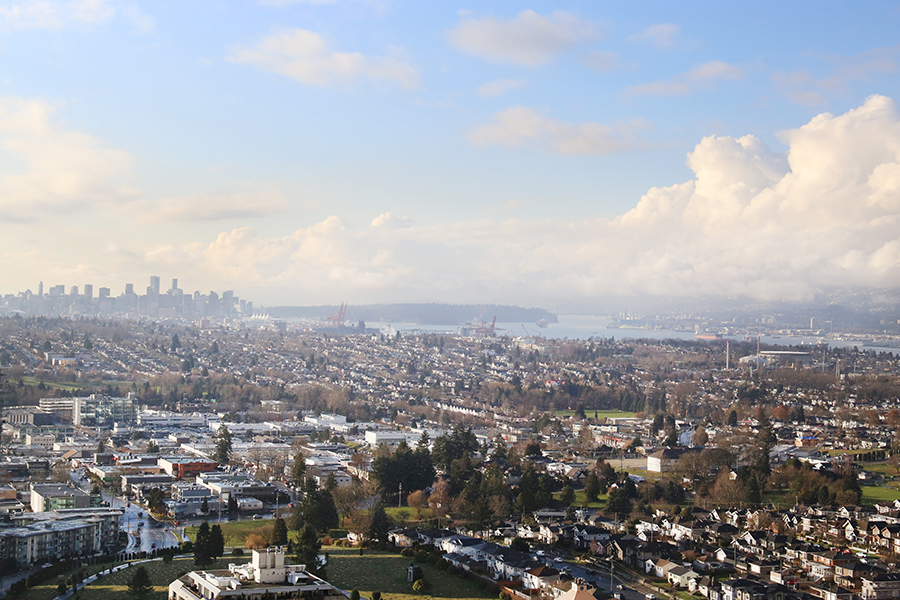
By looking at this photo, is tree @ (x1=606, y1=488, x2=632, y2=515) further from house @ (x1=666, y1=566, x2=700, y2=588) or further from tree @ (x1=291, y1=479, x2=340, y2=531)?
tree @ (x1=291, y1=479, x2=340, y2=531)

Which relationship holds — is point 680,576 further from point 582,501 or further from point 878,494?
point 878,494

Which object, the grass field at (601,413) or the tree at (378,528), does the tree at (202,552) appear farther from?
the grass field at (601,413)

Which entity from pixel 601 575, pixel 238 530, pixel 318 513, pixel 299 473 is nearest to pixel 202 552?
pixel 238 530

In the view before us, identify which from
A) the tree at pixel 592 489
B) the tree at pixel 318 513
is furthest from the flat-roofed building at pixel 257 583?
the tree at pixel 592 489

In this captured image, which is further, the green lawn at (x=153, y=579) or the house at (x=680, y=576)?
the house at (x=680, y=576)

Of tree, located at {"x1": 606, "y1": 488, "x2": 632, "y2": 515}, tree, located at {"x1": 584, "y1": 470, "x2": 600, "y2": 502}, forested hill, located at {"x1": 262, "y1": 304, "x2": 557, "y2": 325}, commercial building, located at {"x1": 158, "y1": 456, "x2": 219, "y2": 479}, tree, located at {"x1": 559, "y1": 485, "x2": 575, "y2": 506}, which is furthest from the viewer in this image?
forested hill, located at {"x1": 262, "y1": 304, "x2": 557, "y2": 325}

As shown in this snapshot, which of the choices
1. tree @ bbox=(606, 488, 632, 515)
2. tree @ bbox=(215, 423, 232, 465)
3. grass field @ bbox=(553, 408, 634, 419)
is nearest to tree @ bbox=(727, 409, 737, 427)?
grass field @ bbox=(553, 408, 634, 419)
